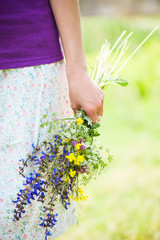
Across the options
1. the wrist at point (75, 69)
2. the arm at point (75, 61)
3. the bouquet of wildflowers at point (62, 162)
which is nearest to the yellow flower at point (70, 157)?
the bouquet of wildflowers at point (62, 162)

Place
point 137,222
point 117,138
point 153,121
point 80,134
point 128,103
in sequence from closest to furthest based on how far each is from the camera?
point 80,134
point 137,222
point 117,138
point 153,121
point 128,103

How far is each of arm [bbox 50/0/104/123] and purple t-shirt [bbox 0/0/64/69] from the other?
5 centimetres

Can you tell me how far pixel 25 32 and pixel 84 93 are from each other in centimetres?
29

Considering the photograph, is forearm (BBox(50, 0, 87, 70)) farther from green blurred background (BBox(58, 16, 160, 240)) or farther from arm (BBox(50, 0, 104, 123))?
green blurred background (BBox(58, 16, 160, 240))

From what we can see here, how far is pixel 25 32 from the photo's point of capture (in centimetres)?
125

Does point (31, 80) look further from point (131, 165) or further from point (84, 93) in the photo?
point (131, 165)

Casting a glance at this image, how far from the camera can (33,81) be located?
4.22ft

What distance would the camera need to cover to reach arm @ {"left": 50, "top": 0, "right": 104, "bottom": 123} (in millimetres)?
1223

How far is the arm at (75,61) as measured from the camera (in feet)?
4.01

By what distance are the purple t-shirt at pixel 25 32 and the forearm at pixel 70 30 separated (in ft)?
0.17

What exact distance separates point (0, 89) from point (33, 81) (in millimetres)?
117

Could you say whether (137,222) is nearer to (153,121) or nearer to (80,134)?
(80,134)

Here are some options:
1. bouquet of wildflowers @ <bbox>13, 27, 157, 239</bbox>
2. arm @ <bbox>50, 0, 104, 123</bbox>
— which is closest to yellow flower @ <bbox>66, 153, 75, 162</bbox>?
bouquet of wildflowers @ <bbox>13, 27, 157, 239</bbox>

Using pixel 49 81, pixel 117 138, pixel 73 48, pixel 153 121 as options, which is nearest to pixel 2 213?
pixel 49 81
